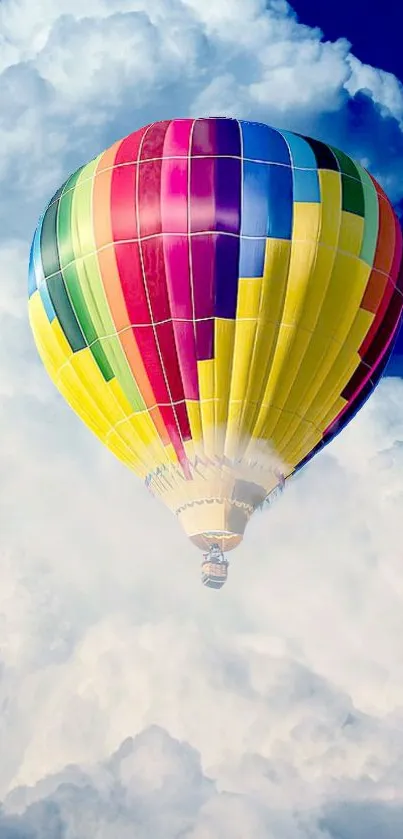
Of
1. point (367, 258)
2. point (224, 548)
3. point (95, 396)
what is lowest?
point (224, 548)

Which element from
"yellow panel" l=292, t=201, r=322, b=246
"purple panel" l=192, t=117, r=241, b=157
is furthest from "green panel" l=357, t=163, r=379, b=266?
"purple panel" l=192, t=117, r=241, b=157

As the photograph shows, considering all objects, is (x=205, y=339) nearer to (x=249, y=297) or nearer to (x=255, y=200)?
(x=249, y=297)

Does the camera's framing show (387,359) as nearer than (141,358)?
No

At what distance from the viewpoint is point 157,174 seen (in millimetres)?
32844

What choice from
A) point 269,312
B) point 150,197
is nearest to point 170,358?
point 269,312

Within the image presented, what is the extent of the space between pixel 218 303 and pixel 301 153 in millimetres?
3443

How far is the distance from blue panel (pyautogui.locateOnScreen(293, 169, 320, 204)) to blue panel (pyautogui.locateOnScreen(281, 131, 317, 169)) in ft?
0.50

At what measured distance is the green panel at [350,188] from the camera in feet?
109

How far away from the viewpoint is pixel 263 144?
3322cm

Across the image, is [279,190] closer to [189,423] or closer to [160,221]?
[160,221]

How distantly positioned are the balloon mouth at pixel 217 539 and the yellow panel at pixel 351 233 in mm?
5600

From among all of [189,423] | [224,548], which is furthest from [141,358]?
[224,548]

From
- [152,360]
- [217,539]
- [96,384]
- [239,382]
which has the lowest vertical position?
[217,539]

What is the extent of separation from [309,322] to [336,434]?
315cm
